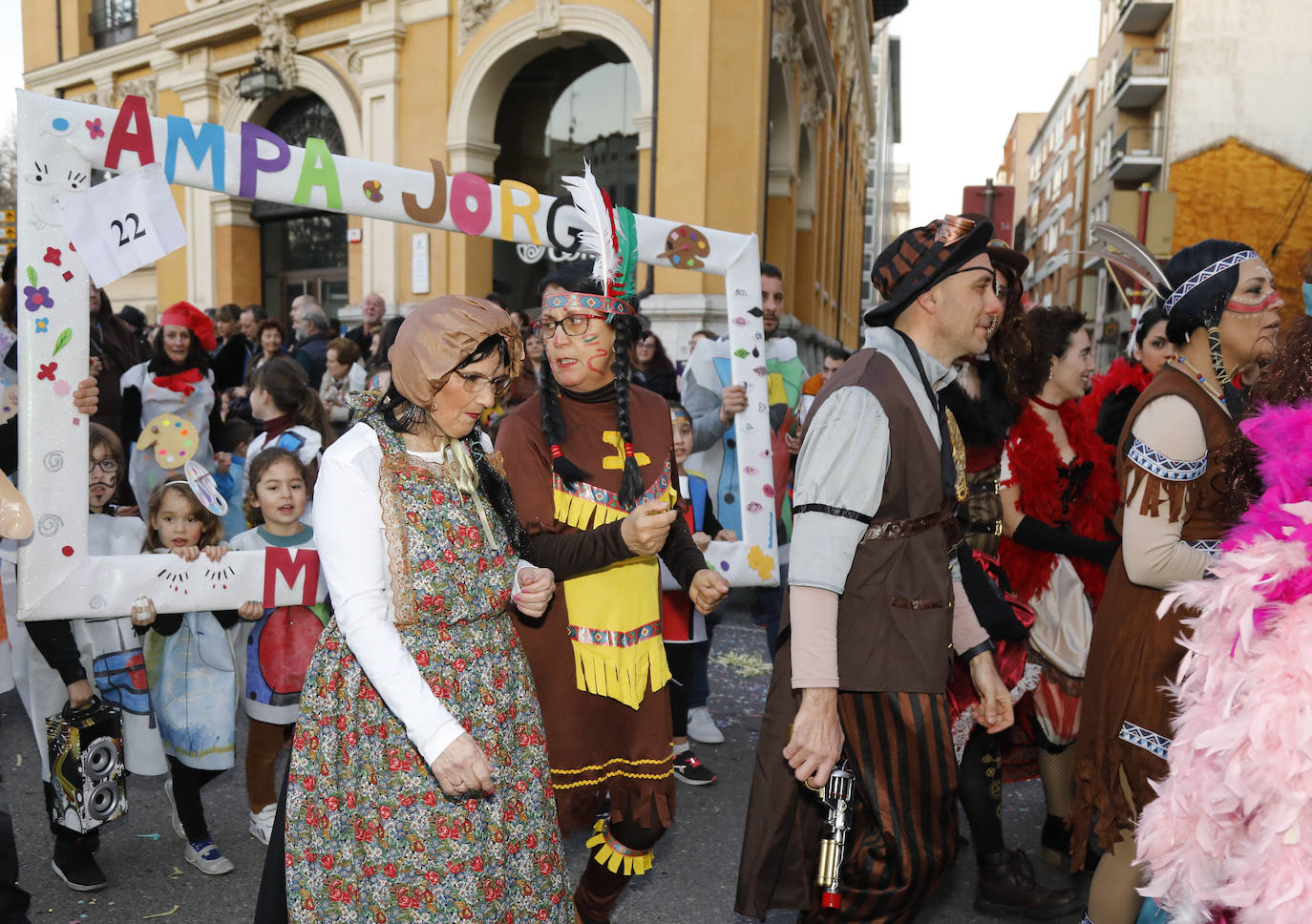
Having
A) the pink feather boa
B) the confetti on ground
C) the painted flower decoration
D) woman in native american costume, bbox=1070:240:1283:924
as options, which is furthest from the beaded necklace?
the confetti on ground

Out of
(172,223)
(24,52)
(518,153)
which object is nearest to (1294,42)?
(518,153)

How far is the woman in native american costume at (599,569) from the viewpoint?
2580 mm

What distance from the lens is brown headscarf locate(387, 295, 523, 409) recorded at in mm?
2037

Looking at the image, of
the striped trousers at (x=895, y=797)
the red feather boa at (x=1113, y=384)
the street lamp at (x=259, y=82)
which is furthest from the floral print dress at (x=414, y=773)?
the street lamp at (x=259, y=82)

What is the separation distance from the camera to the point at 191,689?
3.42 metres

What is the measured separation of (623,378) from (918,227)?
0.89 m

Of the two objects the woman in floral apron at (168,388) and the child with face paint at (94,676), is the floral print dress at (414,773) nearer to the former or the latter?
the child with face paint at (94,676)

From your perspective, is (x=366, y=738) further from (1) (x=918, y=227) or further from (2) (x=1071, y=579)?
(2) (x=1071, y=579)

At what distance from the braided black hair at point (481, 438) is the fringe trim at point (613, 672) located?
35cm

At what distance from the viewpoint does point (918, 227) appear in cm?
240

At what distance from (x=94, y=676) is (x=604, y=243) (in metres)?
2.42

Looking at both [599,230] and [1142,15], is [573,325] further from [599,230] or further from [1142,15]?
[1142,15]

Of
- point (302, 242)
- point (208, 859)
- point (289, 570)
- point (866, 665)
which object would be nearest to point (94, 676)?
point (208, 859)

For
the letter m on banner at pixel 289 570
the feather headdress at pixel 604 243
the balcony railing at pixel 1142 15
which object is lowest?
the letter m on banner at pixel 289 570
